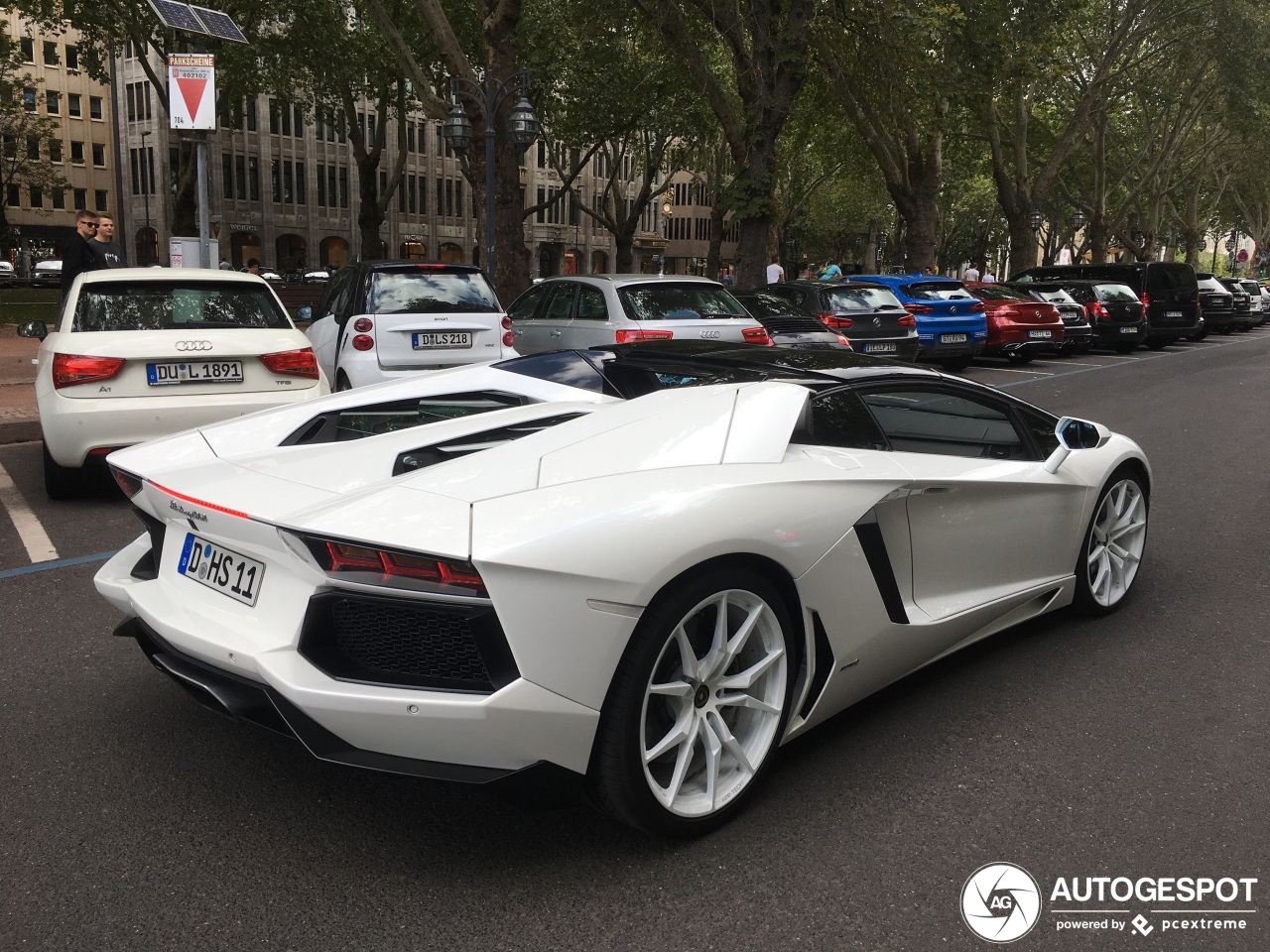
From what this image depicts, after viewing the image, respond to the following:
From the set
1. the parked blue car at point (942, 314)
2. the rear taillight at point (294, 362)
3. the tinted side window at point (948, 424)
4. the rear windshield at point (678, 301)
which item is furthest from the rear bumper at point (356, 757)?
the parked blue car at point (942, 314)

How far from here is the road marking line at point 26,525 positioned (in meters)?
5.80

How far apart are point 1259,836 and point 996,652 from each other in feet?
4.83

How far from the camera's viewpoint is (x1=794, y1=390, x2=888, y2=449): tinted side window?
339 centimetres

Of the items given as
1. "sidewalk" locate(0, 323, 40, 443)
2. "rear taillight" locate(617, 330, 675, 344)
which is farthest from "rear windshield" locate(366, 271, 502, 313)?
"sidewalk" locate(0, 323, 40, 443)

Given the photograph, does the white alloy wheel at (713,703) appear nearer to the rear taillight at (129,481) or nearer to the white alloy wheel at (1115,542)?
the rear taillight at (129,481)

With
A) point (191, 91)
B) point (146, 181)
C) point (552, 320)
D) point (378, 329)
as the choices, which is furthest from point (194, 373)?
point (146, 181)

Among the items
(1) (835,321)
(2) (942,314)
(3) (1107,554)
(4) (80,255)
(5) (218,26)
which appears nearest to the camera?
(3) (1107,554)

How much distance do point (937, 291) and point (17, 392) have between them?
12971mm

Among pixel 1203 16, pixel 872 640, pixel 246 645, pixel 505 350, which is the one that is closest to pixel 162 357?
pixel 505 350

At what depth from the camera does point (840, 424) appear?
3516 millimetres

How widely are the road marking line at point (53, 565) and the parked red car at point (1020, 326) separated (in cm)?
1605

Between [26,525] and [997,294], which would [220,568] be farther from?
[997,294]

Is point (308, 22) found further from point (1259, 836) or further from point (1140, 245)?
point (1140, 245)

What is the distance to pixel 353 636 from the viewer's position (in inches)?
104
